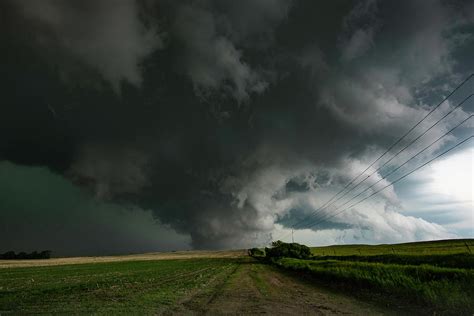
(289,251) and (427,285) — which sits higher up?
(289,251)

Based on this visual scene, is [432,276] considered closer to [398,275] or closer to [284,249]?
[398,275]

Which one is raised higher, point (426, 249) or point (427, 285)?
point (426, 249)

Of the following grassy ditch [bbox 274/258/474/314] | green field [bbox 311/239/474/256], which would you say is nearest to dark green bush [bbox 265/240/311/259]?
green field [bbox 311/239/474/256]

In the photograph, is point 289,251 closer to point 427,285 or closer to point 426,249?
point 426,249

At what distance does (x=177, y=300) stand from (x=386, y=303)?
1128cm

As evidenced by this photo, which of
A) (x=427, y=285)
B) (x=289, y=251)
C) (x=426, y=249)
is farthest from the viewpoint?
(x=289, y=251)

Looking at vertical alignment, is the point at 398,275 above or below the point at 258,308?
above

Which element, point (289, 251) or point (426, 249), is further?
point (289, 251)

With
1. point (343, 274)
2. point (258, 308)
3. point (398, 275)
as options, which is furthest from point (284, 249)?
point (258, 308)

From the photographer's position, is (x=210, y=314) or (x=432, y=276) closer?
(x=210, y=314)

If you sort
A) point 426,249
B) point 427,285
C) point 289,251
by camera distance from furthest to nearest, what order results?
point 289,251 → point 426,249 → point 427,285

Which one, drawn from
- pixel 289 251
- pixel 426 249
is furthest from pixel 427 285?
pixel 289 251

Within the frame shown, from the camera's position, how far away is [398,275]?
22719 mm

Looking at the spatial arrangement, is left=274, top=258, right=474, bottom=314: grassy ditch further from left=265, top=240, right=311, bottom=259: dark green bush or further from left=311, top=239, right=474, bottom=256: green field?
left=265, top=240, right=311, bottom=259: dark green bush
